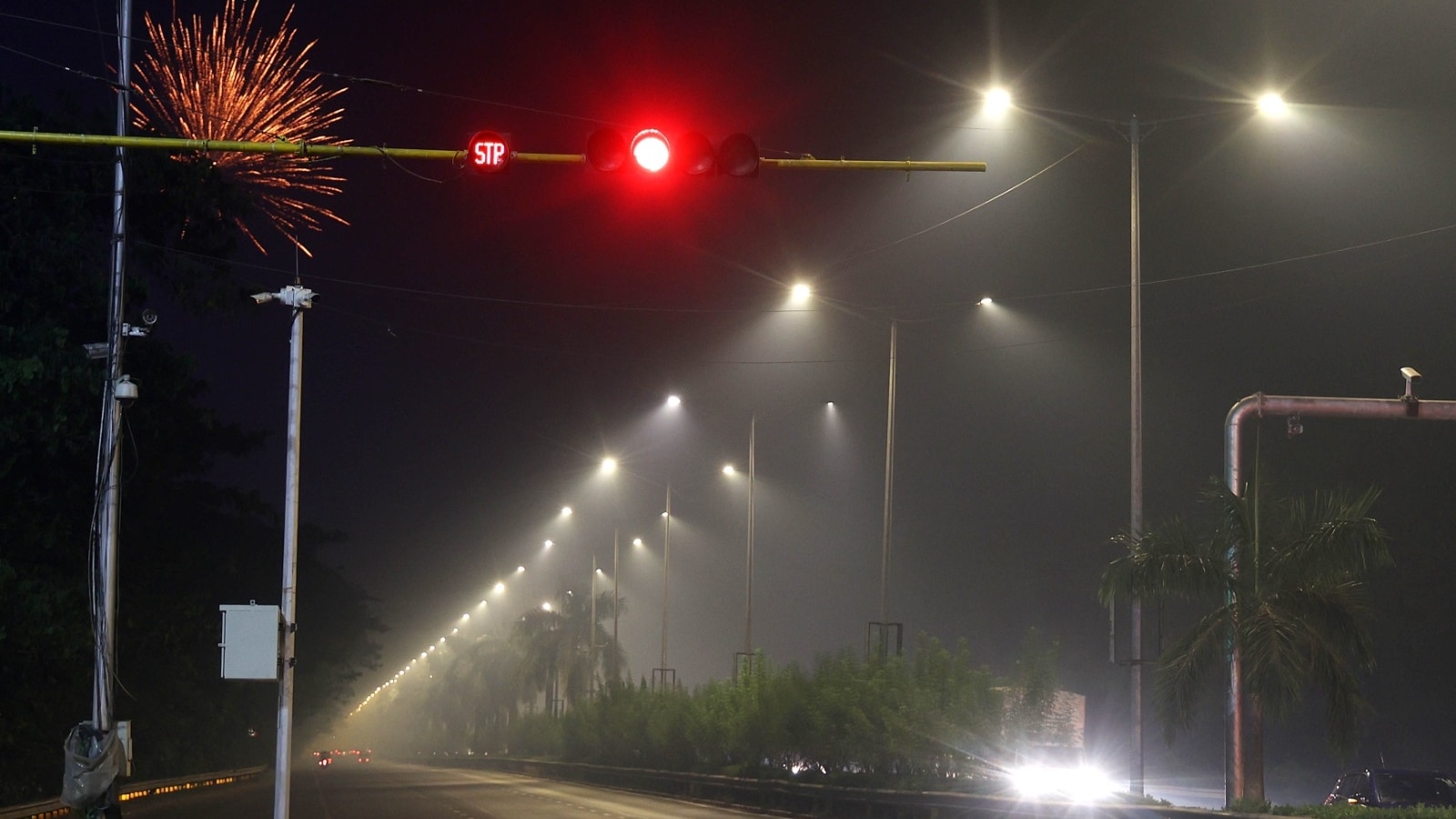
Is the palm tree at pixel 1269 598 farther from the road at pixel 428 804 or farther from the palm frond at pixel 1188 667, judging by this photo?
the road at pixel 428 804

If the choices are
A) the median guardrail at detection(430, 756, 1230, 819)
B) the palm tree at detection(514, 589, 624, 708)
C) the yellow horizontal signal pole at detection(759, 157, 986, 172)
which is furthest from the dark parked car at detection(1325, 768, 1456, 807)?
the palm tree at detection(514, 589, 624, 708)

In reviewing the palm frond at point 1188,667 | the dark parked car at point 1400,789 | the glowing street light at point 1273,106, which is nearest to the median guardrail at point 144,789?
the palm frond at point 1188,667

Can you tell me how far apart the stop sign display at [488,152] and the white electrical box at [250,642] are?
6102 millimetres

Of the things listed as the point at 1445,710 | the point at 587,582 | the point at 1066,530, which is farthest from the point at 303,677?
the point at 1445,710

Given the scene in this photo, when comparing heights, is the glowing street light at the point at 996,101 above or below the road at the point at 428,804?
above

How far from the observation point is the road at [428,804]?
3716cm

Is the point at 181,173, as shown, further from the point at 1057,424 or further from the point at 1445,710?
the point at 1445,710

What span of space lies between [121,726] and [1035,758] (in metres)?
17.8

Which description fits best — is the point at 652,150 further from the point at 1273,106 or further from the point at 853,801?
the point at 853,801

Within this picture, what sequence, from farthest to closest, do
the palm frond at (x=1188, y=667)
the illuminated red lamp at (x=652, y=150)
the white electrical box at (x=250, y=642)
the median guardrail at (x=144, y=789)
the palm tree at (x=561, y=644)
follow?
the palm tree at (x=561, y=644)
the median guardrail at (x=144, y=789)
the palm frond at (x=1188, y=667)
the white electrical box at (x=250, y=642)
the illuminated red lamp at (x=652, y=150)

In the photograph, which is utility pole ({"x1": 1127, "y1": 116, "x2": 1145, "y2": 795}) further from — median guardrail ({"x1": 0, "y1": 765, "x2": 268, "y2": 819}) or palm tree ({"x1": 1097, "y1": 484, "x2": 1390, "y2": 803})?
median guardrail ({"x1": 0, "y1": 765, "x2": 268, "y2": 819})

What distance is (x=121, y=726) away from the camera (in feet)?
74.3

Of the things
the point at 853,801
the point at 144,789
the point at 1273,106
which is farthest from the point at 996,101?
the point at 144,789

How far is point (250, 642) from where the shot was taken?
18.8m
